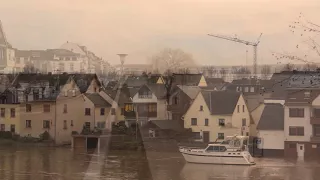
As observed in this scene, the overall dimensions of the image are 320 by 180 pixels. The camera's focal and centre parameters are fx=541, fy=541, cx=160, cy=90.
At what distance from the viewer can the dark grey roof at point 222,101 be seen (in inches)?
308

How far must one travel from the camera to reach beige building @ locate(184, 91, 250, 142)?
25.4 feet

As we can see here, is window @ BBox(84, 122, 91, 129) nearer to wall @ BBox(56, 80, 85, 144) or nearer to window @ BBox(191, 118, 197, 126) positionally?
wall @ BBox(56, 80, 85, 144)

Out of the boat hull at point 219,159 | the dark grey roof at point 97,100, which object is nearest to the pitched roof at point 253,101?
the boat hull at point 219,159

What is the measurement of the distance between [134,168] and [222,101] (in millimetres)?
2050

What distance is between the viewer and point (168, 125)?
813 centimetres

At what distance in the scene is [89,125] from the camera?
859cm

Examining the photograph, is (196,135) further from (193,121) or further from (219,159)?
(219,159)

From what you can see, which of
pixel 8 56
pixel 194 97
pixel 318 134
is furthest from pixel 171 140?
pixel 8 56

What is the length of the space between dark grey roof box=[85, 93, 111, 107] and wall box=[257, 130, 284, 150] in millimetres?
2550

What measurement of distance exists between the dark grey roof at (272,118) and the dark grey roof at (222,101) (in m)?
0.47

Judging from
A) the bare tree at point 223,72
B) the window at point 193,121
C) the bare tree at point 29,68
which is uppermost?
the bare tree at point 29,68

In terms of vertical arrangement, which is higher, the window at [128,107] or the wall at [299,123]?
the window at [128,107]

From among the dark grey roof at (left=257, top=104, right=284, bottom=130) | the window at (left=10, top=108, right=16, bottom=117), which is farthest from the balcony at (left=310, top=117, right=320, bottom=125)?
the window at (left=10, top=108, right=16, bottom=117)

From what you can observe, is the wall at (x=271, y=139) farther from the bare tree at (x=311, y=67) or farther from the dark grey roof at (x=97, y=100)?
the bare tree at (x=311, y=67)
